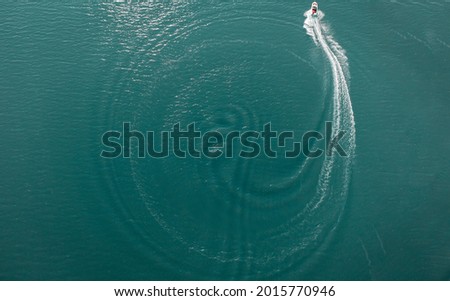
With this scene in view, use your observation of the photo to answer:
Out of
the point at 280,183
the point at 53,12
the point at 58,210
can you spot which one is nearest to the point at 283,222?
the point at 280,183

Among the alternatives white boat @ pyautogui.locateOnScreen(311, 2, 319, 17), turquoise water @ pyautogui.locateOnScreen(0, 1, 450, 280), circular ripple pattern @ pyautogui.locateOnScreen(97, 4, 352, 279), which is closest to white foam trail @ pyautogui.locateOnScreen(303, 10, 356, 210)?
turquoise water @ pyautogui.locateOnScreen(0, 1, 450, 280)

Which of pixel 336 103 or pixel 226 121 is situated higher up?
pixel 336 103

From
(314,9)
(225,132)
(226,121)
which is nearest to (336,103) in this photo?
(226,121)

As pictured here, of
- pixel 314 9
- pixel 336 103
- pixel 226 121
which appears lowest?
pixel 226 121

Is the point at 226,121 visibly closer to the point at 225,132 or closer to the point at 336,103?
the point at 225,132

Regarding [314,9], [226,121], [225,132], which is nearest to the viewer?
[225,132]

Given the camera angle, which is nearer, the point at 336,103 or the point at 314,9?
the point at 336,103

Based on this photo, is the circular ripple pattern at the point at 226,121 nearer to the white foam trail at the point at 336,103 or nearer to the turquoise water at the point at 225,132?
the turquoise water at the point at 225,132

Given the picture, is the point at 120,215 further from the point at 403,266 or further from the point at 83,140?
the point at 403,266
